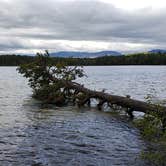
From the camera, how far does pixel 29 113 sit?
24.6 m

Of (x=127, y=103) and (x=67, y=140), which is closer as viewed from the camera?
(x=67, y=140)

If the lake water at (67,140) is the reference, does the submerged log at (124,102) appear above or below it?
above

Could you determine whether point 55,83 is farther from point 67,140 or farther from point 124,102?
point 67,140

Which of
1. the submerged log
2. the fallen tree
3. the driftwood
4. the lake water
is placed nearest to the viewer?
the lake water

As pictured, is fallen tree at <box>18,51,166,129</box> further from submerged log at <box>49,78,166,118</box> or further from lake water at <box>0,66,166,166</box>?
lake water at <box>0,66,166,166</box>

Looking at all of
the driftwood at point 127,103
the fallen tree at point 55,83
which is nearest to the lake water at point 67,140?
the driftwood at point 127,103

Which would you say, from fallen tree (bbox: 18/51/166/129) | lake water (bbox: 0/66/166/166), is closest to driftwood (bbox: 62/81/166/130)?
fallen tree (bbox: 18/51/166/129)

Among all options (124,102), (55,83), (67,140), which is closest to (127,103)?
(124,102)

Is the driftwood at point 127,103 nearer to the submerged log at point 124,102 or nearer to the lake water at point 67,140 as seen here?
the submerged log at point 124,102

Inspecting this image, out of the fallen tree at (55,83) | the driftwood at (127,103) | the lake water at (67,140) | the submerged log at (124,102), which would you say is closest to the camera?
the lake water at (67,140)

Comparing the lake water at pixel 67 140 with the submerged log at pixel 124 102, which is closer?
the lake water at pixel 67 140

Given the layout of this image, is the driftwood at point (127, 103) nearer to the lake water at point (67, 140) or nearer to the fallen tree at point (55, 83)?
the fallen tree at point (55, 83)

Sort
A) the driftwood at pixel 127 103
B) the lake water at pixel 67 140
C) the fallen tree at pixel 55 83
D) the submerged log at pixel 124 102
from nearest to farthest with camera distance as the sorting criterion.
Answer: the lake water at pixel 67 140 → the driftwood at pixel 127 103 → the submerged log at pixel 124 102 → the fallen tree at pixel 55 83

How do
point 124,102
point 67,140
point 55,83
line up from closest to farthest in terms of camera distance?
A: point 67,140, point 124,102, point 55,83
